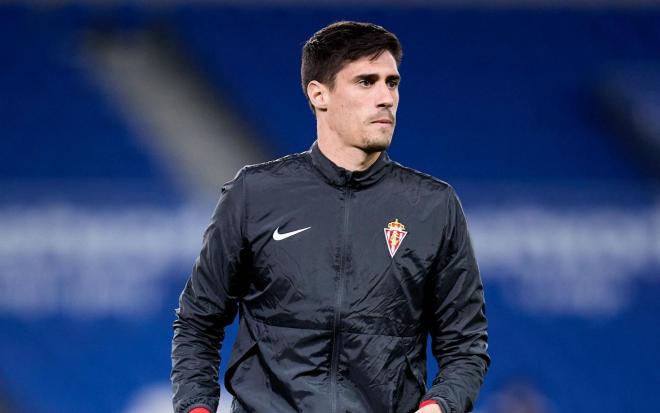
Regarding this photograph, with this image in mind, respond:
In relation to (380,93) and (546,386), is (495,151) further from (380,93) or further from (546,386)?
(380,93)

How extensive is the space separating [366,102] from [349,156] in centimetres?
13

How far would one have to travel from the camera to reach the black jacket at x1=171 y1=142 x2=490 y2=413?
8.36 feet

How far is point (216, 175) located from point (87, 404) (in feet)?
5.80

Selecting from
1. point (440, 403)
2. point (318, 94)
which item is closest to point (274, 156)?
point (318, 94)

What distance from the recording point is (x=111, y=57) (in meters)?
8.15

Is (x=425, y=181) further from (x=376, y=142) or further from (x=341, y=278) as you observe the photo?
(x=341, y=278)

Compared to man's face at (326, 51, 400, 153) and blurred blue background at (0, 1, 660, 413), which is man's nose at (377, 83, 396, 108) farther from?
blurred blue background at (0, 1, 660, 413)

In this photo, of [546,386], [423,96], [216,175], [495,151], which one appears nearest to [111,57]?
[216,175]

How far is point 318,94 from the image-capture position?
110 inches

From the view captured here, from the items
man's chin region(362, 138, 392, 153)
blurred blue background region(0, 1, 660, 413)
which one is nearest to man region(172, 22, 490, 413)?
man's chin region(362, 138, 392, 153)

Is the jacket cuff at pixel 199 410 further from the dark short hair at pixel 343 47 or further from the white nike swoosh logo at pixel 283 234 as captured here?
the dark short hair at pixel 343 47

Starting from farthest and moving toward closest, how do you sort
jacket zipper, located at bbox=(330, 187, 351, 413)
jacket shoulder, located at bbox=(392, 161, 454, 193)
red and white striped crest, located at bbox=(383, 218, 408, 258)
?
jacket shoulder, located at bbox=(392, 161, 454, 193) → red and white striped crest, located at bbox=(383, 218, 408, 258) → jacket zipper, located at bbox=(330, 187, 351, 413)

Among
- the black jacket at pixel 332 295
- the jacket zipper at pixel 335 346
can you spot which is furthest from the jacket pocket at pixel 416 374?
the jacket zipper at pixel 335 346

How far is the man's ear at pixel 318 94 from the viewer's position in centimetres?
279
